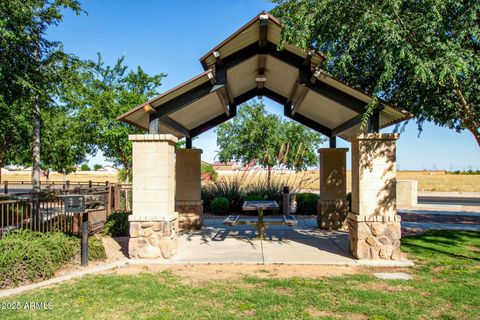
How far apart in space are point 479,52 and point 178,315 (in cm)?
718

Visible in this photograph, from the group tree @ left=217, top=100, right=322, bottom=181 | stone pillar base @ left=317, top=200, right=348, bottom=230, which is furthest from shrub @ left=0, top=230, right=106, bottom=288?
tree @ left=217, top=100, right=322, bottom=181

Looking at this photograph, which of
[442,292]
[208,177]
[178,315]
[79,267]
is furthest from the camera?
[208,177]

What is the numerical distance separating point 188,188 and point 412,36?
7.20 m

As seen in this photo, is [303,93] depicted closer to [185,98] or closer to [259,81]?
[259,81]

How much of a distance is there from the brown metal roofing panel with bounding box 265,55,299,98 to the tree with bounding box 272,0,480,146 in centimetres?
89

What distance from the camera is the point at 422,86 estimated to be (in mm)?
8016

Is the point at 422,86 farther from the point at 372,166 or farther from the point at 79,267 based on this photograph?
the point at 79,267

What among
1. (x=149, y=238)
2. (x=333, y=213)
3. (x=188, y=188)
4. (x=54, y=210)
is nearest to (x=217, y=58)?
(x=149, y=238)

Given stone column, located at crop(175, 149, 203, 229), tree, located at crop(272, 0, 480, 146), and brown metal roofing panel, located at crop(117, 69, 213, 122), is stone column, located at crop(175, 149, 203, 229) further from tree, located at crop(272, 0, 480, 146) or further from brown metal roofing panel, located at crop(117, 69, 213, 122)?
tree, located at crop(272, 0, 480, 146)

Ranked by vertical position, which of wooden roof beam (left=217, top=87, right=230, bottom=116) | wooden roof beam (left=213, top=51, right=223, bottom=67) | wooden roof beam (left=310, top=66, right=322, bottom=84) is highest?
wooden roof beam (left=213, top=51, right=223, bottom=67)

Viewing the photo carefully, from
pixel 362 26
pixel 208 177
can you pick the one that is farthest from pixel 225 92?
pixel 208 177

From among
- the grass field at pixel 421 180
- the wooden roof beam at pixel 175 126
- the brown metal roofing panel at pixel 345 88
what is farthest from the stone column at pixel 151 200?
the grass field at pixel 421 180

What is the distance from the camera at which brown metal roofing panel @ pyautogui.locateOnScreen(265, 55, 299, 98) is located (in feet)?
27.0

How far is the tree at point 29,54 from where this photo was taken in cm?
926
